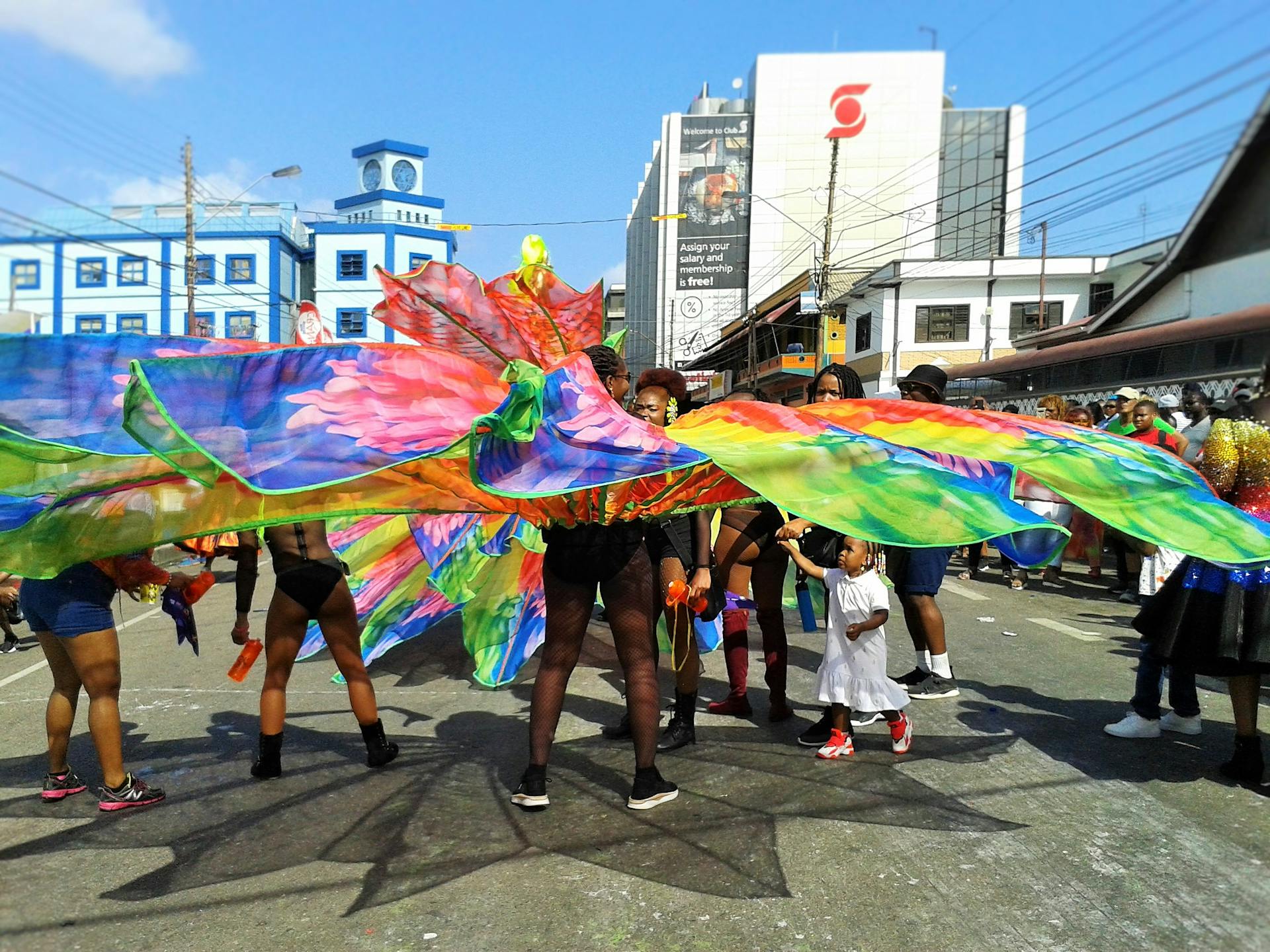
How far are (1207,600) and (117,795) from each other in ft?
16.0

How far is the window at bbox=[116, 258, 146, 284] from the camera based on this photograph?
257 centimetres

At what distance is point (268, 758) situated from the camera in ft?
14.9

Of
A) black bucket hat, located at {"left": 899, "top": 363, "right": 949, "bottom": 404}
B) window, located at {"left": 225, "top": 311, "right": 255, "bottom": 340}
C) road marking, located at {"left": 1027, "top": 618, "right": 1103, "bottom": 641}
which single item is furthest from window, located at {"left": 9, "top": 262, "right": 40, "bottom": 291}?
road marking, located at {"left": 1027, "top": 618, "right": 1103, "bottom": 641}

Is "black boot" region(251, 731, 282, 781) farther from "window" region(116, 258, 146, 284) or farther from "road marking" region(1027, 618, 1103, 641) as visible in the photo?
"road marking" region(1027, 618, 1103, 641)

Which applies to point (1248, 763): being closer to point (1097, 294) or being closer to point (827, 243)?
point (827, 243)

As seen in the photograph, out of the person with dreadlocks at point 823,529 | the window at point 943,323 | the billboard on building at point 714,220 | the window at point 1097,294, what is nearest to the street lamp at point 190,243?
the person with dreadlocks at point 823,529

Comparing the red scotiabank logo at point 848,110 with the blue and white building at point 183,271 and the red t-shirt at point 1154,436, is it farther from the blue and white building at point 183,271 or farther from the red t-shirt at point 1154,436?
the red t-shirt at point 1154,436

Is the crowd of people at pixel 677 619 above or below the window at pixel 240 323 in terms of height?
below

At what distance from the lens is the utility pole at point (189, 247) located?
411 centimetres

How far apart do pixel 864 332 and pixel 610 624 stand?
132 ft

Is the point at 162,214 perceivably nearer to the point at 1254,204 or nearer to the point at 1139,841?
the point at 1254,204

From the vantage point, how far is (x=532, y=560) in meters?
6.02

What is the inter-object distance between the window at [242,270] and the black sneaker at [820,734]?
4.25 meters

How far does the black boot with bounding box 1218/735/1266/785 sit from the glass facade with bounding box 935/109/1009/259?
2.56 meters
